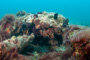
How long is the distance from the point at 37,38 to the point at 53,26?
1.58 meters

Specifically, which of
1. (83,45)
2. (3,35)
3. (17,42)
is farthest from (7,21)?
(83,45)

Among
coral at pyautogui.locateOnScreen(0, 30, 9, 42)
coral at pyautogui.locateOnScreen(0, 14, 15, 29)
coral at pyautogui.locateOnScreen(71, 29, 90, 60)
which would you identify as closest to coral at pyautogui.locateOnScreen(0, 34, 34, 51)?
coral at pyautogui.locateOnScreen(0, 30, 9, 42)

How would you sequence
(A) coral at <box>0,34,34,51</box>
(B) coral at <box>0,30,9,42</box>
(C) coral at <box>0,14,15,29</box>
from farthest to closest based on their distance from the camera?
1. (C) coral at <box>0,14,15,29</box>
2. (B) coral at <box>0,30,9,42</box>
3. (A) coral at <box>0,34,34,51</box>

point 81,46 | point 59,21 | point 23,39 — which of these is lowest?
point 81,46

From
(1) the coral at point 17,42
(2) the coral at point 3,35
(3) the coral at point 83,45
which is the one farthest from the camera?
(2) the coral at point 3,35

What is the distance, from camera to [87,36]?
12.8 feet

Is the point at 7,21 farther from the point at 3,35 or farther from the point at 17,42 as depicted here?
the point at 17,42

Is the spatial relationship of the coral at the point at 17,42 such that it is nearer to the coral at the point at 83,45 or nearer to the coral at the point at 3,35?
the coral at the point at 3,35

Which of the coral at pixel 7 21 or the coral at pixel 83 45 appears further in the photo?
the coral at pixel 7 21

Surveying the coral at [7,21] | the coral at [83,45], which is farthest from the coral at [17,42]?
the coral at [83,45]

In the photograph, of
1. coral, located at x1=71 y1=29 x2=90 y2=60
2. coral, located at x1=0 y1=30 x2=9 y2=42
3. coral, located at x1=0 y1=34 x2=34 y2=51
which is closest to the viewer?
coral, located at x1=71 y1=29 x2=90 y2=60

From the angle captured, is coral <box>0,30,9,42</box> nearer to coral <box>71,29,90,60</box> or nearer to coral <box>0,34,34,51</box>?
coral <box>0,34,34,51</box>

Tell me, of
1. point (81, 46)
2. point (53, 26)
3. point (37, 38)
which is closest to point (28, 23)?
point (37, 38)

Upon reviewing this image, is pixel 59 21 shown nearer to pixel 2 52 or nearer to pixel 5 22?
pixel 5 22
